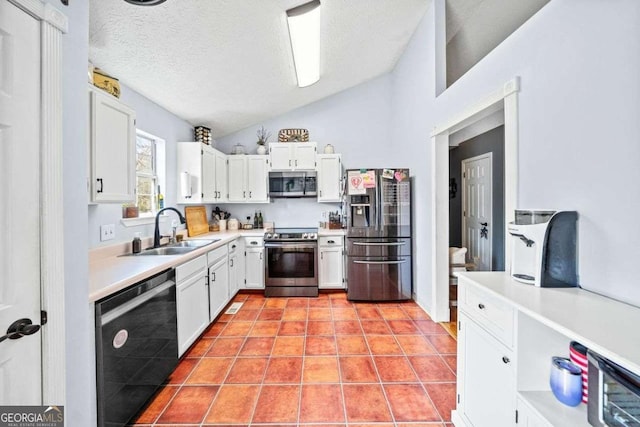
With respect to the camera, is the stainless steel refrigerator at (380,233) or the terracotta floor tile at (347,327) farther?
the stainless steel refrigerator at (380,233)

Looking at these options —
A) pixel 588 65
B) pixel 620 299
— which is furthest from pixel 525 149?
pixel 620 299

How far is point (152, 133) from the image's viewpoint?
3018mm

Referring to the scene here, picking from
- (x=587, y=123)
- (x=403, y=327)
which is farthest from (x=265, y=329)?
(x=587, y=123)

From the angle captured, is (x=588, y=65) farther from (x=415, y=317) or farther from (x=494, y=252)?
(x=494, y=252)

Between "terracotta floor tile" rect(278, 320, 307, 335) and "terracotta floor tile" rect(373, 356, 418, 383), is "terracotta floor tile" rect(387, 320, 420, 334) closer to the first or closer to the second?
"terracotta floor tile" rect(373, 356, 418, 383)

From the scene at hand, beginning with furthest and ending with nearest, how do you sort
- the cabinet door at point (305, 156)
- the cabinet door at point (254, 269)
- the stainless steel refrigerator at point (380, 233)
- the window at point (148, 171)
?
the cabinet door at point (305, 156)
the cabinet door at point (254, 269)
the stainless steel refrigerator at point (380, 233)
the window at point (148, 171)

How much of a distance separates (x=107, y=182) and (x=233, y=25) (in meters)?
1.53

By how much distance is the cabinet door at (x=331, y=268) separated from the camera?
397 centimetres

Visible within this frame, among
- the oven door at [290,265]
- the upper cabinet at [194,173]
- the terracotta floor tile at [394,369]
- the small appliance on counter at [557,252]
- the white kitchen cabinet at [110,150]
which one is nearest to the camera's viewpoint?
the small appliance on counter at [557,252]

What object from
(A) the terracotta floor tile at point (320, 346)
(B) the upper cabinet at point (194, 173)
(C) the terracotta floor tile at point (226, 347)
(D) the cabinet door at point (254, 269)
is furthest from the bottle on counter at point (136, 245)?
(A) the terracotta floor tile at point (320, 346)

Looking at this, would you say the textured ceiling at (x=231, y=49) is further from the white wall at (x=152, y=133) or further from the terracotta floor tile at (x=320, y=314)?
the terracotta floor tile at (x=320, y=314)

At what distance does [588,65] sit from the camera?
4.26 feet

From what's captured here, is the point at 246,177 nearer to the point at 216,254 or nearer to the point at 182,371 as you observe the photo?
the point at 216,254

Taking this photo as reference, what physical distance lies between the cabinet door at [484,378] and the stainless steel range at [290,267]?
7.99 ft
